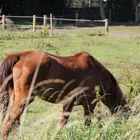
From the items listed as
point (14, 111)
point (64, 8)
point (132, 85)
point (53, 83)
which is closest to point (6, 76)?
point (14, 111)

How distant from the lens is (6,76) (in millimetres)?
6477

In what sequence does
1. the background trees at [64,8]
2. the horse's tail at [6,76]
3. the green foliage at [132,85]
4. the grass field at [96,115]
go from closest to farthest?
the grass field at [96,115] → the horse's tail at [6,76] → the green foliage at [132,85] → the background trees at [64,8]

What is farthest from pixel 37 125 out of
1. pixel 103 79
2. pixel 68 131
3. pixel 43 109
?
pixel 43 109

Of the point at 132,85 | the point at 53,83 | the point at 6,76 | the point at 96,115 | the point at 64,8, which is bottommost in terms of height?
the point at 132,85

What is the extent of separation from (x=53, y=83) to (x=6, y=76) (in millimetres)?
640

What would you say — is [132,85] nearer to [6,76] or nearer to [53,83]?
[53,83]

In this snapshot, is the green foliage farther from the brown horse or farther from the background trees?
the background trees

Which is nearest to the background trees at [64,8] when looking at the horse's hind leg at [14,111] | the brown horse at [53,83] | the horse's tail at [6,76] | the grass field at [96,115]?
the grass field at [96,115]

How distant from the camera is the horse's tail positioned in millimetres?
6333

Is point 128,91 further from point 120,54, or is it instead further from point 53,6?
point 53,6

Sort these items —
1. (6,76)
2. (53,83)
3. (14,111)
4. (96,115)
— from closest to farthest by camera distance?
(96,115), (14,111), (6,76), (53,83)

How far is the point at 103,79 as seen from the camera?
7.29 metres

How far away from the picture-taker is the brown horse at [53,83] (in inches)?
251

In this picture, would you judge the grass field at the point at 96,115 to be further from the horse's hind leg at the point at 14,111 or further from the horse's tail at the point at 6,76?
the horse's tail at the point at 6,76
